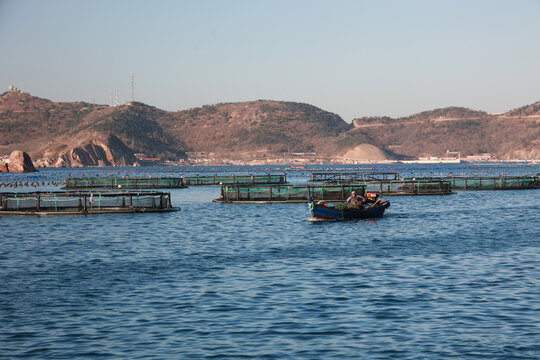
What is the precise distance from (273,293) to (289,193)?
186 ft

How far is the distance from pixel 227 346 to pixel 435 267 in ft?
54.0

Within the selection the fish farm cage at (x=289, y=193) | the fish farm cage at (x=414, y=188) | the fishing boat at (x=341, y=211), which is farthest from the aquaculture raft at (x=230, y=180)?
the fishing boat at (x=341, y=211)

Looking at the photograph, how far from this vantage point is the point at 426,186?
100062 mm

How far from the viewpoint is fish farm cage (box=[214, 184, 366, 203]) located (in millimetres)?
80625

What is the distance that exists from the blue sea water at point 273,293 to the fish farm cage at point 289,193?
87.5 ft

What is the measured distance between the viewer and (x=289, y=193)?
83.8 metres

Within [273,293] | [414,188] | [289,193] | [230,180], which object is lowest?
[273,293]

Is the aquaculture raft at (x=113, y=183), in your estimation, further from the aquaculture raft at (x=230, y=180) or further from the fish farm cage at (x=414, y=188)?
the fish farm cage at (x=414, y=188)

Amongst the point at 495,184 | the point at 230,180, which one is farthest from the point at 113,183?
the point at 495,184

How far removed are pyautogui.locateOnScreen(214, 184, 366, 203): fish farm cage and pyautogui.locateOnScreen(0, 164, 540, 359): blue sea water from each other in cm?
2667

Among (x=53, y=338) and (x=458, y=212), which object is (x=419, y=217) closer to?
(x=458, y=212)

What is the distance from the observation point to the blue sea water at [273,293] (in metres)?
20.0

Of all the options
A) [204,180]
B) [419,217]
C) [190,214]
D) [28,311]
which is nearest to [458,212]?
[419,217]

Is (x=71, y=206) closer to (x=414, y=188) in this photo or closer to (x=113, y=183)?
(x=414, y=188)
